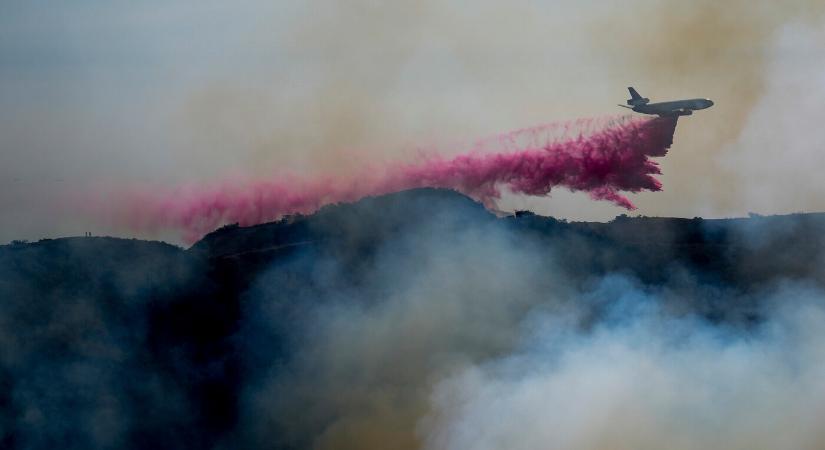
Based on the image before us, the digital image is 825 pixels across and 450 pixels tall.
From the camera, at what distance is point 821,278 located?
9331cm

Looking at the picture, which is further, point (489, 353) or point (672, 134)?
point (672, 134)

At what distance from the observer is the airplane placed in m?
103

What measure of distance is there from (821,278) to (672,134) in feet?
42.2

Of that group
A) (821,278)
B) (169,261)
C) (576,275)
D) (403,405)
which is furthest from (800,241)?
(169,261)

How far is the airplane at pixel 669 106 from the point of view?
103 m

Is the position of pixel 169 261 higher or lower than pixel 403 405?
higher

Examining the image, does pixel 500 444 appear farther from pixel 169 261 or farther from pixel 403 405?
pixel 169 261

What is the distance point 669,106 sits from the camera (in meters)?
103

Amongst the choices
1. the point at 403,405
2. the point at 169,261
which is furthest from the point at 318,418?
the point at 169,261

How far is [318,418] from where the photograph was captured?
84.9 m

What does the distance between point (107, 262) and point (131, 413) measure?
11.5 meters

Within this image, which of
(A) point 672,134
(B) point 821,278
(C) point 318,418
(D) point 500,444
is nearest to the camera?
(D) point 500,444

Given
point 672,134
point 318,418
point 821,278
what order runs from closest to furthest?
point 318,418 → point 821,278 → point 672,134

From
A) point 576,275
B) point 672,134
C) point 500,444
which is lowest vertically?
point 500,444
